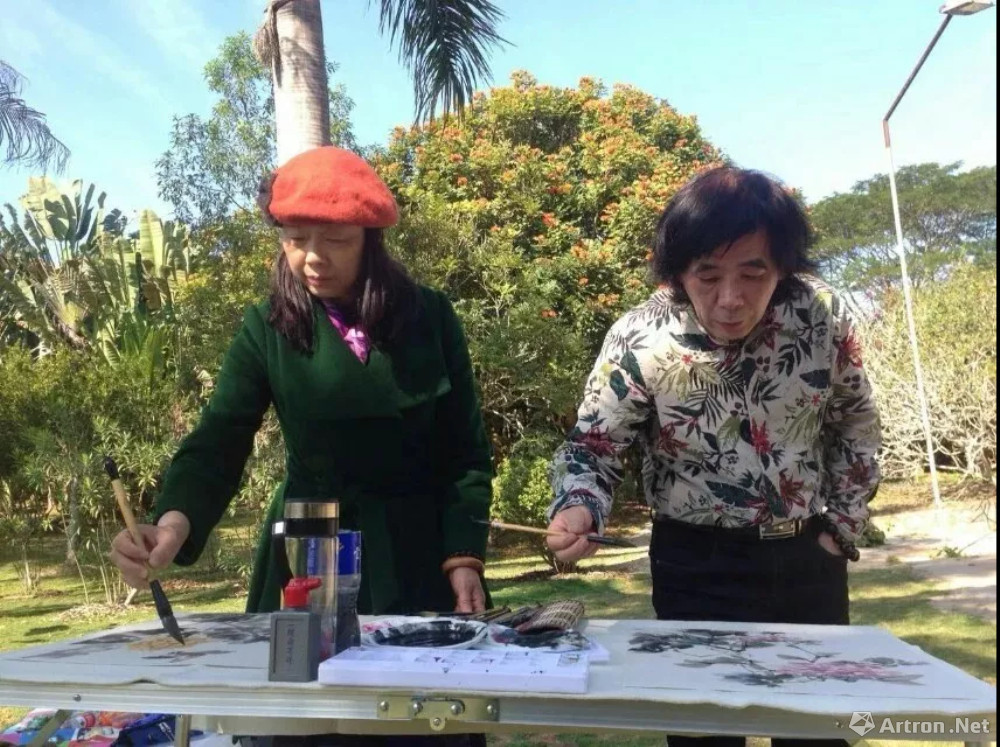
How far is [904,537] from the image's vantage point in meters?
8.62

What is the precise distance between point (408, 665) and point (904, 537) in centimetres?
849

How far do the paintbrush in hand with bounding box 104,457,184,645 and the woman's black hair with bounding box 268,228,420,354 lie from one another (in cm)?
43

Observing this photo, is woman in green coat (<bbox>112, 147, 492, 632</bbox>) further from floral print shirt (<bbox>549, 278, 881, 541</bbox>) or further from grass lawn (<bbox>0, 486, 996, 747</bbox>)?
grass lawn (<bbox>0, 486, 996, 747</bbox>)

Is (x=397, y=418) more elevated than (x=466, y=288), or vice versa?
(x=466, y=288)

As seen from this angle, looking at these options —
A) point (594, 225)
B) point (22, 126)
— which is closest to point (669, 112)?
point (594, 225)

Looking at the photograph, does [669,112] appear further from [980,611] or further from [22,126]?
[980,611]

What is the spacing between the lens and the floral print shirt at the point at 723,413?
171cm

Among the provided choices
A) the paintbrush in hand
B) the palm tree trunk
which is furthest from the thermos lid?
the palm tree trunk

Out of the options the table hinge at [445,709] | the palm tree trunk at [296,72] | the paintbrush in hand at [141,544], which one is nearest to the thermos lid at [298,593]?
the table hinge at [445,709]

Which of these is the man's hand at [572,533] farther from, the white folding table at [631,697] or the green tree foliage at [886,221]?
the green tree foliage at [886,221]

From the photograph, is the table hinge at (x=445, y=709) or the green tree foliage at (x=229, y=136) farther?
the green tree foliage at (x=229, y=136)

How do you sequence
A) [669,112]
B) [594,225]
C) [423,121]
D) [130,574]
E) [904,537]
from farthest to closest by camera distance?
[669,112] → [594,225] → [904,537] → [423,121] → [130,574]
